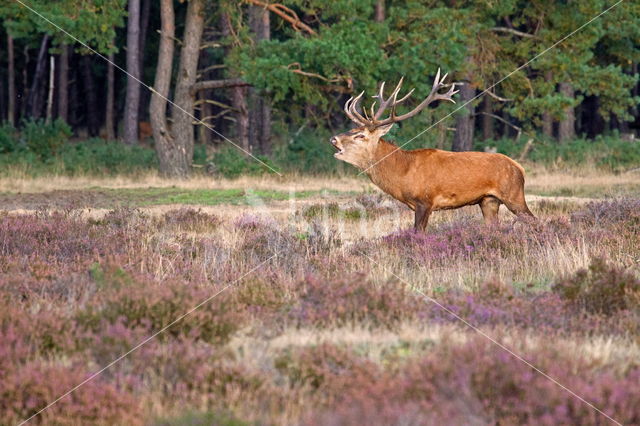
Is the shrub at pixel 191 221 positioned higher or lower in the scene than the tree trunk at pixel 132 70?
lower

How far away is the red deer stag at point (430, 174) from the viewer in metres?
10.9

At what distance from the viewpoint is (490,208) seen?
11469 millimetres

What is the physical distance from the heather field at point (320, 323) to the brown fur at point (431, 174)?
1.45 ft

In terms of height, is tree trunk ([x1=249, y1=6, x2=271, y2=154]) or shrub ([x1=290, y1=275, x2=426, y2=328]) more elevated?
tree trunk ([x1=249, y1=6, x2=271, y2=154])

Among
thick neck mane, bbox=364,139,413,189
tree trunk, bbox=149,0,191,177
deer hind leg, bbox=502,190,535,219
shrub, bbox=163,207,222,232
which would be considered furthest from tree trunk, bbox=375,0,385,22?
deer hind leg, bbox=502,190,535,219

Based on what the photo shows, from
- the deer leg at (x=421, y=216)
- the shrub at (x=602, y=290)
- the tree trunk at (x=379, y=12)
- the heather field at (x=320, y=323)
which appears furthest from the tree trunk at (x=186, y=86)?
the shrub at (x=602, y=290)

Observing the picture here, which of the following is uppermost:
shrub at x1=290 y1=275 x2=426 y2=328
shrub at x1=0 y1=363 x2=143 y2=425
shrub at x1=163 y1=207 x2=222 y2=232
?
shrub at x1=290 y1=275 x2=426 y2=328

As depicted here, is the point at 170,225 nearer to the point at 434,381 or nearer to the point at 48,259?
the point at 48,259

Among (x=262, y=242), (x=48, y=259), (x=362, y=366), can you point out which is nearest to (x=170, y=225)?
(x=262, y=242)

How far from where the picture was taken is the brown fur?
10.9m

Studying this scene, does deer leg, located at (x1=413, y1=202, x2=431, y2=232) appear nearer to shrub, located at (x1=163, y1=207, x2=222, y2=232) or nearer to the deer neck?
the deer neck

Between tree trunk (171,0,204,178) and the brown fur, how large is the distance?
9639mm

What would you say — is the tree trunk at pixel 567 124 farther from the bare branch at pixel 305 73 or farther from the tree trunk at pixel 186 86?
the tree trunk at pixel 186 86

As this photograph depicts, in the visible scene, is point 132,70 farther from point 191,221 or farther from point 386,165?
point 386,165
